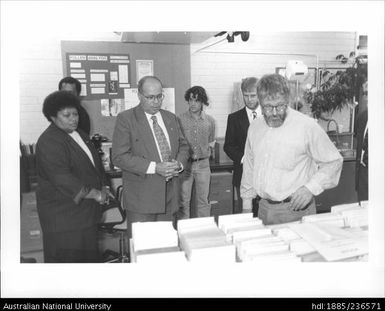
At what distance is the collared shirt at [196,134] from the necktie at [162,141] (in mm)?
1030

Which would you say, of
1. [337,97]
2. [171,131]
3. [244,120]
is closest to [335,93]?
[337,97]

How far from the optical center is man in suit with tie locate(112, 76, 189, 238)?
6.44 feet

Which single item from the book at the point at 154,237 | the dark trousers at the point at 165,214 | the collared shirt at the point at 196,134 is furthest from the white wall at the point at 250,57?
the book at the point at 154,237

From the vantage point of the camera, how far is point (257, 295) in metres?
1.26

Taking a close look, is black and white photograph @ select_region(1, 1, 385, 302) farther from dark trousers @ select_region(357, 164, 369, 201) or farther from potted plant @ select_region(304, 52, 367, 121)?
potted plant @ select_region(304, 52, 367, 121)

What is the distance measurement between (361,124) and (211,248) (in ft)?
5.70

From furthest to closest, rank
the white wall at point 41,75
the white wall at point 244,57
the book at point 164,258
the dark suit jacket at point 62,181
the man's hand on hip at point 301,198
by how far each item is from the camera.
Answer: the white wall at point 244,57, the white wall at point 41,75, the dark suit jacket at point 62,181, the man's hand on hip at point 301,198, the book at point 164,258

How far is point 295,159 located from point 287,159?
0.11 ft

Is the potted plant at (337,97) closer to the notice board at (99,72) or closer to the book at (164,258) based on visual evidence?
the notice board at (99,72)

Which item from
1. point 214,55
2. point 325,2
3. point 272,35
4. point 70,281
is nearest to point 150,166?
point 70,281

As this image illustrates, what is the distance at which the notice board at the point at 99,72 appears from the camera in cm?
347

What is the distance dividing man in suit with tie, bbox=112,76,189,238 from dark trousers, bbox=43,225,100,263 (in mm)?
266

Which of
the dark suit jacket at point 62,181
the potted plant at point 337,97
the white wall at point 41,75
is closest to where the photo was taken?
the dark suit jacket at point 62,181
